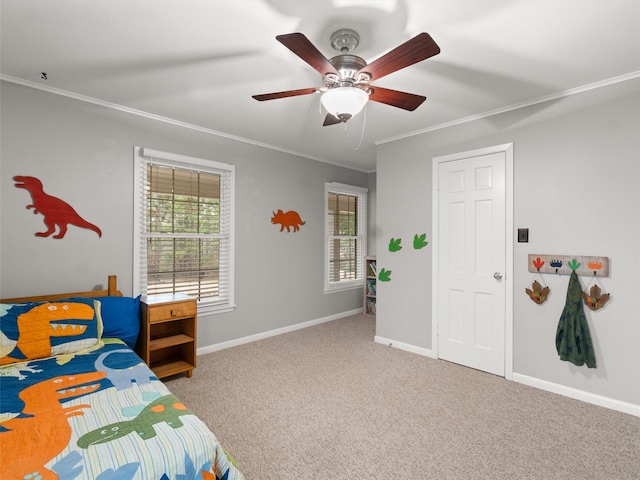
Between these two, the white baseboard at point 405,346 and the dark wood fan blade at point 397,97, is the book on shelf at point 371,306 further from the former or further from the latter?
the dark wood fan blade at point 397,97

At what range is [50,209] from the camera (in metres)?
2.76

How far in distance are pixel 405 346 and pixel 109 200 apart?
3.41 metres

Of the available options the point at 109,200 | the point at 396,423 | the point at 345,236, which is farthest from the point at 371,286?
the point at 109,200

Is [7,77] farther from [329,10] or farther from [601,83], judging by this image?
[601,83]

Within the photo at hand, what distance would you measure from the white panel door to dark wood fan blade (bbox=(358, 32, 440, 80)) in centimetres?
194

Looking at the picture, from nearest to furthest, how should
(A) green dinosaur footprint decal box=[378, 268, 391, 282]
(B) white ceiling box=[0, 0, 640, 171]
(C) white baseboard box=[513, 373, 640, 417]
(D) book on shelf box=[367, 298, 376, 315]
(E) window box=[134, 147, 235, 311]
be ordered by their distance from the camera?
(B) white ceiling box=[0, 0, 640, 171] → (C) white baseboard box=[513, 373, 640, 417] → (E) window box=[134, 147, 235, 311] → (A) green dinosaur footprint decal box=[378, 268, 391, 282] → (D) book on shelf box=[367, 298, 376, 315]

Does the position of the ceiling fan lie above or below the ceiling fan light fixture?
above

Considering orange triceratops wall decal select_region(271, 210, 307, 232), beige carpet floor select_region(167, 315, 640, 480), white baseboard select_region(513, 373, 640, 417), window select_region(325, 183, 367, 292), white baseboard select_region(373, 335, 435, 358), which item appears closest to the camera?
beige carpet floor select_region(167, 315, 640, 480)

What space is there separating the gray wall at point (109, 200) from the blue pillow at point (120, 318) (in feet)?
1.45

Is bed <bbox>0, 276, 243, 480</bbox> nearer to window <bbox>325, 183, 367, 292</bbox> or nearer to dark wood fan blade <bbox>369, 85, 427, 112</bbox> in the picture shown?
dark wood fan blade <bbox>369, 85, 427, 112</bbox>

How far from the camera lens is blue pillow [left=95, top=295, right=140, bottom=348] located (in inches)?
104

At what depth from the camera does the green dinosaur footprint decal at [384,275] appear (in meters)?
4.00

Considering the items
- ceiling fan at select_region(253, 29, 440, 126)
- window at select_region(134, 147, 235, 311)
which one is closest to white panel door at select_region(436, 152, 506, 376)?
ceiling fan at select_region(253, 29, 440, 126)

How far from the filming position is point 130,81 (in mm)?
2596
